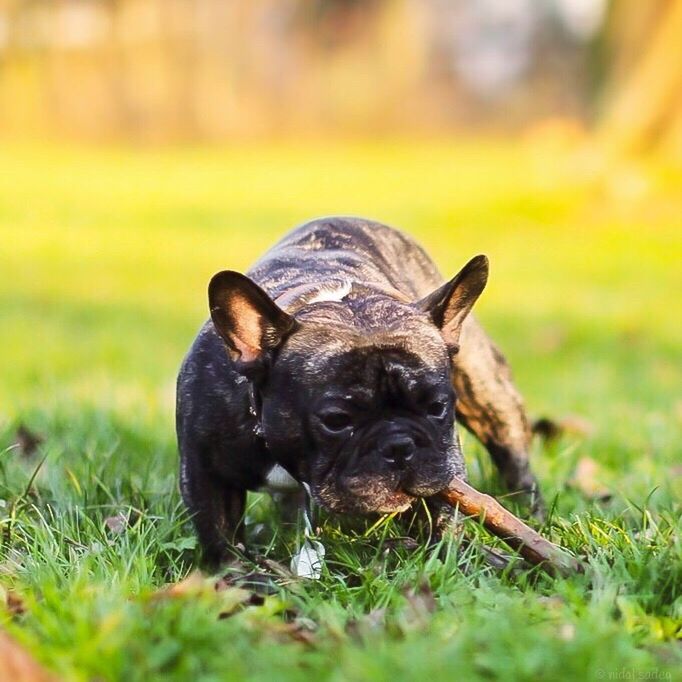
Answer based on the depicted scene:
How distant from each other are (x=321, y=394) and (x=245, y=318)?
0.95 feet

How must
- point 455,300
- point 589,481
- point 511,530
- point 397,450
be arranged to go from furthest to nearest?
point 589,481
point 455,300
point 511,530
point 397,450

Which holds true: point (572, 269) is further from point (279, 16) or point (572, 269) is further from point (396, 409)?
point (279, 16)

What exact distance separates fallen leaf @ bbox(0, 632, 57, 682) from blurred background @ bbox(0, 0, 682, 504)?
179 cm

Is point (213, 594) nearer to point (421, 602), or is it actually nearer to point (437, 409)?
point (421, 602)

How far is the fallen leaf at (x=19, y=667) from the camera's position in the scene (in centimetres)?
222

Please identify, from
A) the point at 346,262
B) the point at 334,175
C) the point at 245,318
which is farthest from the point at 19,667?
the point at 334,175

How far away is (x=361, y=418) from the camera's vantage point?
3.09 meters

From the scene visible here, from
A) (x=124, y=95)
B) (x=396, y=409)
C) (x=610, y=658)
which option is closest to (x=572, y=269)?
(x=396, y=409)

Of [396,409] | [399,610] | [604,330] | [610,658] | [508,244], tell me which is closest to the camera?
[610,658]

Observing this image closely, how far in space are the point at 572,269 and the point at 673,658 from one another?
8235 millimetres

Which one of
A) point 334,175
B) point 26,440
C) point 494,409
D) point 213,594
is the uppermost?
point 213,594

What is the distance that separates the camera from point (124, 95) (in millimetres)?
19297

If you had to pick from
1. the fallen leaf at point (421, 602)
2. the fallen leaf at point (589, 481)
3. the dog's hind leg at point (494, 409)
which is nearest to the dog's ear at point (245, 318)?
the fallen leaf at point (421, 602)

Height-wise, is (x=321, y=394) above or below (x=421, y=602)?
above
